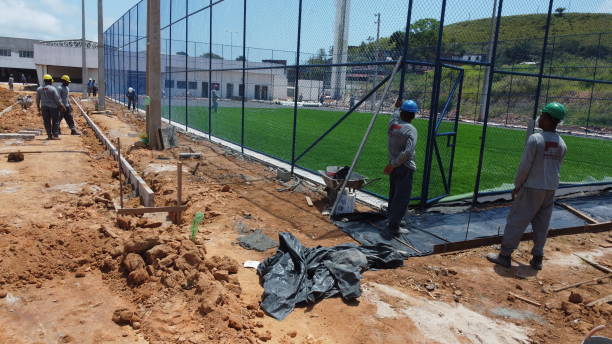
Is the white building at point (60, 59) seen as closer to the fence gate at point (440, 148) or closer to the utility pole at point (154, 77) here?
the utility pole at point (154, 77)

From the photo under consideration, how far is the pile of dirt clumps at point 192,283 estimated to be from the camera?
144 inches

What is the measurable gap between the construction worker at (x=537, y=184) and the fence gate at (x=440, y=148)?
181 centimetres

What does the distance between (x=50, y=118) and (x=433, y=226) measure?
12.9 m

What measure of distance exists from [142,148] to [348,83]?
22.6 ft

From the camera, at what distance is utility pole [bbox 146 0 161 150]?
12791 millimetres

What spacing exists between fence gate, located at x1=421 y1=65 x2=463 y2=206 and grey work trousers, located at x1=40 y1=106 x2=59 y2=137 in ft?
39.9

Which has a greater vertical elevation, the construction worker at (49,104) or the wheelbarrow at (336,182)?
the construction worker at (49,104)

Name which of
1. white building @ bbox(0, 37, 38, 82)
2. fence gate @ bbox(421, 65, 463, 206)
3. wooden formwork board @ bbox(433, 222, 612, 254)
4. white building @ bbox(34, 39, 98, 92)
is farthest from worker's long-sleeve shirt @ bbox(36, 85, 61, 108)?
white building @ bbox(0, 37, 38, 82)

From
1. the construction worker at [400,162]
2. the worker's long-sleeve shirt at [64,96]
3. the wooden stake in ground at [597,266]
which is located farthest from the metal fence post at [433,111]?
the worker's long-sleeve shirt at [64,96]

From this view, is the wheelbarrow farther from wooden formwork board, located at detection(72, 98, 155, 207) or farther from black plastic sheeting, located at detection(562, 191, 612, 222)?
black plastic sheeting, located at detection(562, 191, 612, 222)

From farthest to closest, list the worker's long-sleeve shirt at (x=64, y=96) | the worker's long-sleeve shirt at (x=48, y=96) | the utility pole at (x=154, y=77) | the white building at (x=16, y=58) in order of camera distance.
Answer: the white building at (x=16, y=58) < the worker's long-sleeve shirt at (x=64, y=96) < the worker's long-sleeve shirt at (x=48, y=96) < the utility pole at (x=154, y=77)

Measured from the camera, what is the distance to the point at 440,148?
25.1 ft

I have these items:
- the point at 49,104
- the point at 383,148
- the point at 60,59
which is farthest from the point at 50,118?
the point at 60,59

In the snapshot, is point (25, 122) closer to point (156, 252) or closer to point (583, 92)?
point (156, 252)
